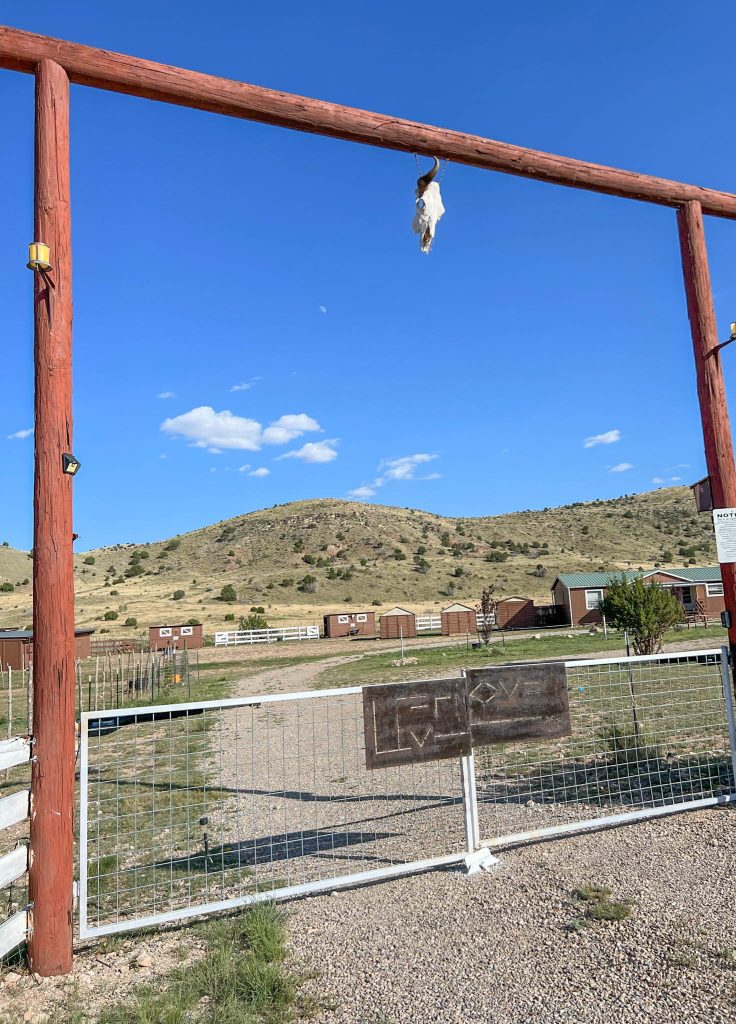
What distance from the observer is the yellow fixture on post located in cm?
413

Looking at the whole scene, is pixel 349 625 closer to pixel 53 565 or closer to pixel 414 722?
pixel 414 722

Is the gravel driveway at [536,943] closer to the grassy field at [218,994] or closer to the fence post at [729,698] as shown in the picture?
the grassy field at [218,994]

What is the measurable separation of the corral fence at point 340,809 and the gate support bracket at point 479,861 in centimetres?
2

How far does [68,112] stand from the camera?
4.39 m

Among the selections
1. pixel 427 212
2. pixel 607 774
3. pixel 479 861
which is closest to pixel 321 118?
pixel 427 212

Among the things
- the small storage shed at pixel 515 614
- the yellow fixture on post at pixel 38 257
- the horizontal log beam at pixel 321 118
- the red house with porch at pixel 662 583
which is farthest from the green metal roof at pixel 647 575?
the yellow fixture on post at pixel 38 257

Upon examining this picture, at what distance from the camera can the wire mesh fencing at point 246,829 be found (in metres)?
4.65

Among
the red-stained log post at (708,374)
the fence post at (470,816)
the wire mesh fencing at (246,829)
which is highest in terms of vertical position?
the red-stained log post at (708,374)

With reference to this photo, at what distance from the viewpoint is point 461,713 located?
514 cm

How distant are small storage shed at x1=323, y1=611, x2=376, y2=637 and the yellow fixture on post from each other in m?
45.1

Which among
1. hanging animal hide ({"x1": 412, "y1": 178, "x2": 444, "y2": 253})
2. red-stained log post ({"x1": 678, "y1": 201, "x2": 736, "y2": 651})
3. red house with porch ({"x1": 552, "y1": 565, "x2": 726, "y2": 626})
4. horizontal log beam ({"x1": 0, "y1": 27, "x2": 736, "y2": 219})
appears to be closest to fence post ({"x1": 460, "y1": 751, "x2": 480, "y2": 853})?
red-stained log post ({"x1": 678, "y1": 201, "x2": 736, "y2": 651})

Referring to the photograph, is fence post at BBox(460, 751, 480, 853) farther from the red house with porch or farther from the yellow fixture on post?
the red house with porch

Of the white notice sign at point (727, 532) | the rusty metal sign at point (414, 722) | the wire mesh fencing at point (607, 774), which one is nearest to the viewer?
the rusty metal sign at point (414, 722)

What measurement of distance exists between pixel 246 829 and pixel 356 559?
76.0 meters
